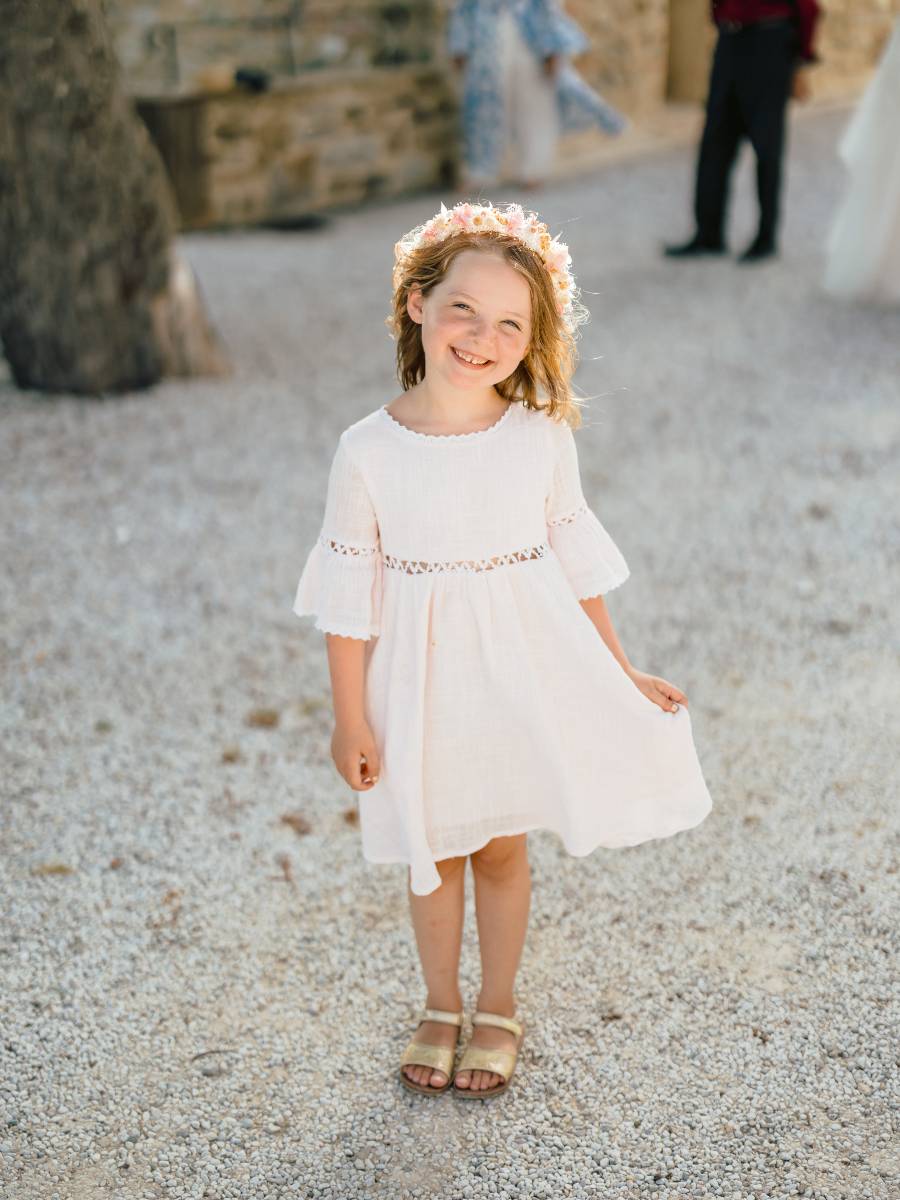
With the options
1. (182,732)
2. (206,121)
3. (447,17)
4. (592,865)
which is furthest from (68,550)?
(447,17)

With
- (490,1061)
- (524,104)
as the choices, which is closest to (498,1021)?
(490,1061)

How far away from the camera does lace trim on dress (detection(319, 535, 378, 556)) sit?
1.81 meters

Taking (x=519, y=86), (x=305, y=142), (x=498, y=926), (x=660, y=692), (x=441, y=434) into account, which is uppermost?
(x=441, y=434)

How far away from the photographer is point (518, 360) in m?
1.75

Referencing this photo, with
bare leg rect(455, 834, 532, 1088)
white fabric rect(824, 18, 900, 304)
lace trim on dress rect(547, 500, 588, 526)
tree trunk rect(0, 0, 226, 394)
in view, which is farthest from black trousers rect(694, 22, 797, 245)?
bare leg rect(455, 834, 532, 1088)

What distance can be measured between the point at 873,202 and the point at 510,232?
484 cm

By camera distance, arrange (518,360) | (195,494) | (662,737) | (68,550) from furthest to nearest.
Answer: (195,494)
(68,550)
(662,737)
(518,360)

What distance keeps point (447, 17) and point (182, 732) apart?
7625 millimetres

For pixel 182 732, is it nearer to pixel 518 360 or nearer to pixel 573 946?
pixel 573 946

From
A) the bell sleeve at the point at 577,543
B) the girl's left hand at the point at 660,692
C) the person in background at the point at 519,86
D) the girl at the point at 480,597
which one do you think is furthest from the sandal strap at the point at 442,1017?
the person in background at the point at 519,86

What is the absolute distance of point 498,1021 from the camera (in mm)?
2053

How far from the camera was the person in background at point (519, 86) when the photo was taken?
8.45 meters

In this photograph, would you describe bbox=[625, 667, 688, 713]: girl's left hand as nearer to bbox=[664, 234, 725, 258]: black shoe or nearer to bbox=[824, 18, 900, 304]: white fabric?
bbox=[824, 18, 900, 304]: white fabric

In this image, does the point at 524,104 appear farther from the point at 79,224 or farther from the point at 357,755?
the point at 357,755
